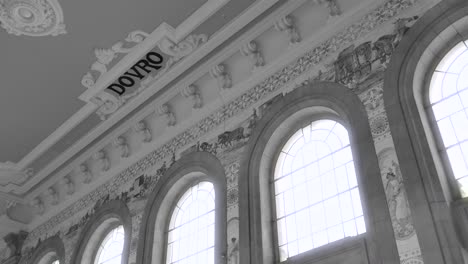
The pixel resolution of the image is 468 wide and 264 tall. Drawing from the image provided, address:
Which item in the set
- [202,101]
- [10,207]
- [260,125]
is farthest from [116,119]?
[10,207]

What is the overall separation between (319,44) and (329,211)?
10.7 feet

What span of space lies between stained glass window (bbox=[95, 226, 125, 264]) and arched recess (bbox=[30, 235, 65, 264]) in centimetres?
156

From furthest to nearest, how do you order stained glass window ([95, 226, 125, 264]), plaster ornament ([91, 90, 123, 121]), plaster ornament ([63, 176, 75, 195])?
plaster ornament ([63, 176, 75, 195]) → plaster ornament ([91, 90, 123, 121]) → stained glass window ([95, 226, 125, 264])

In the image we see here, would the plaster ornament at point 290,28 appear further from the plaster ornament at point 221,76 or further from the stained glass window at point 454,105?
the stained glass window at point 454,105

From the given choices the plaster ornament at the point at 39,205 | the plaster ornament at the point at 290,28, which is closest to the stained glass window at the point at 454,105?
the plaster ornament at the point at 290,28

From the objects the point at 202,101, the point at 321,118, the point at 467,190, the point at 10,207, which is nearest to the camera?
the point at 467,190

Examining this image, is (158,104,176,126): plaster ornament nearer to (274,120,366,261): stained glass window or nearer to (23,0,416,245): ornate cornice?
(23,0,416,245): ornate cornice

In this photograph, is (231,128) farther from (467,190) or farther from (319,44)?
(467,190)

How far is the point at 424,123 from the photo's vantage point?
25.2 ft

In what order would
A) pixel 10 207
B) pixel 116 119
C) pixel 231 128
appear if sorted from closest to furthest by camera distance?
pixel 231 128, pixel 116 119, pixel 10 207

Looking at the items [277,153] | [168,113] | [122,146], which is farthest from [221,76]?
[122,146]

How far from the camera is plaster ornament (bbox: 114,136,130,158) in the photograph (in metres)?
13.1

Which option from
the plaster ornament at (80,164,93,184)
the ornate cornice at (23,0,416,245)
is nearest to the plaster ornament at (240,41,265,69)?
the ornate cornice at (23,0,416,245)

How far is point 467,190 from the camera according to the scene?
696cm
